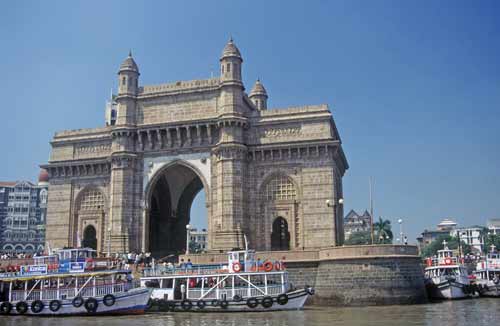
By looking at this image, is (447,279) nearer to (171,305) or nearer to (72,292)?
(171,305)

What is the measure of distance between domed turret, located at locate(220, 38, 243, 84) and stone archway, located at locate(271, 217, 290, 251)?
11867 millimetres

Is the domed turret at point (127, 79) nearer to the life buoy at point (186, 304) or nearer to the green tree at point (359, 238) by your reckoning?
the life buoy at point (186, 304)

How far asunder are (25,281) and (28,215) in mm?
80655

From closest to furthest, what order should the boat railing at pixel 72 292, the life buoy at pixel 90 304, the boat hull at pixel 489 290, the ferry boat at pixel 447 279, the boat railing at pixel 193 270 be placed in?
the life buoy at pixel 90 304
the boat railing at pixel 72 292
the boat railing at pixel 193 270
the ferry boat at pixel 447 279
the boat hull at pixel 489 290

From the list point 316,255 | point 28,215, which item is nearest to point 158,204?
point 316,255

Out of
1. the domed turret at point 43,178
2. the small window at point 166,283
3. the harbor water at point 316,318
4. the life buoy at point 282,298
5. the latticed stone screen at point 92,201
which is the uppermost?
the domed turret at point 43,178

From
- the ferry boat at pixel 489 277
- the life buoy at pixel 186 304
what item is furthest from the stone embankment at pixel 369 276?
the ferry boat at pixel 489 277

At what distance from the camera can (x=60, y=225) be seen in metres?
49.4

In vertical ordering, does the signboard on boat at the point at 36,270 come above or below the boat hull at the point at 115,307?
above

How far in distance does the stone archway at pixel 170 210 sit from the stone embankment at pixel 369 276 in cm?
1839

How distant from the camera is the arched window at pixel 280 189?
44.3 meters

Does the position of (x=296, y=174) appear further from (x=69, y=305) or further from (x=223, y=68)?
(x=69, y=305)

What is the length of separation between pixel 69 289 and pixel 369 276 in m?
17.8

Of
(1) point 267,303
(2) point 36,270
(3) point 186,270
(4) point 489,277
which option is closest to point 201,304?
(3) point 186,270
